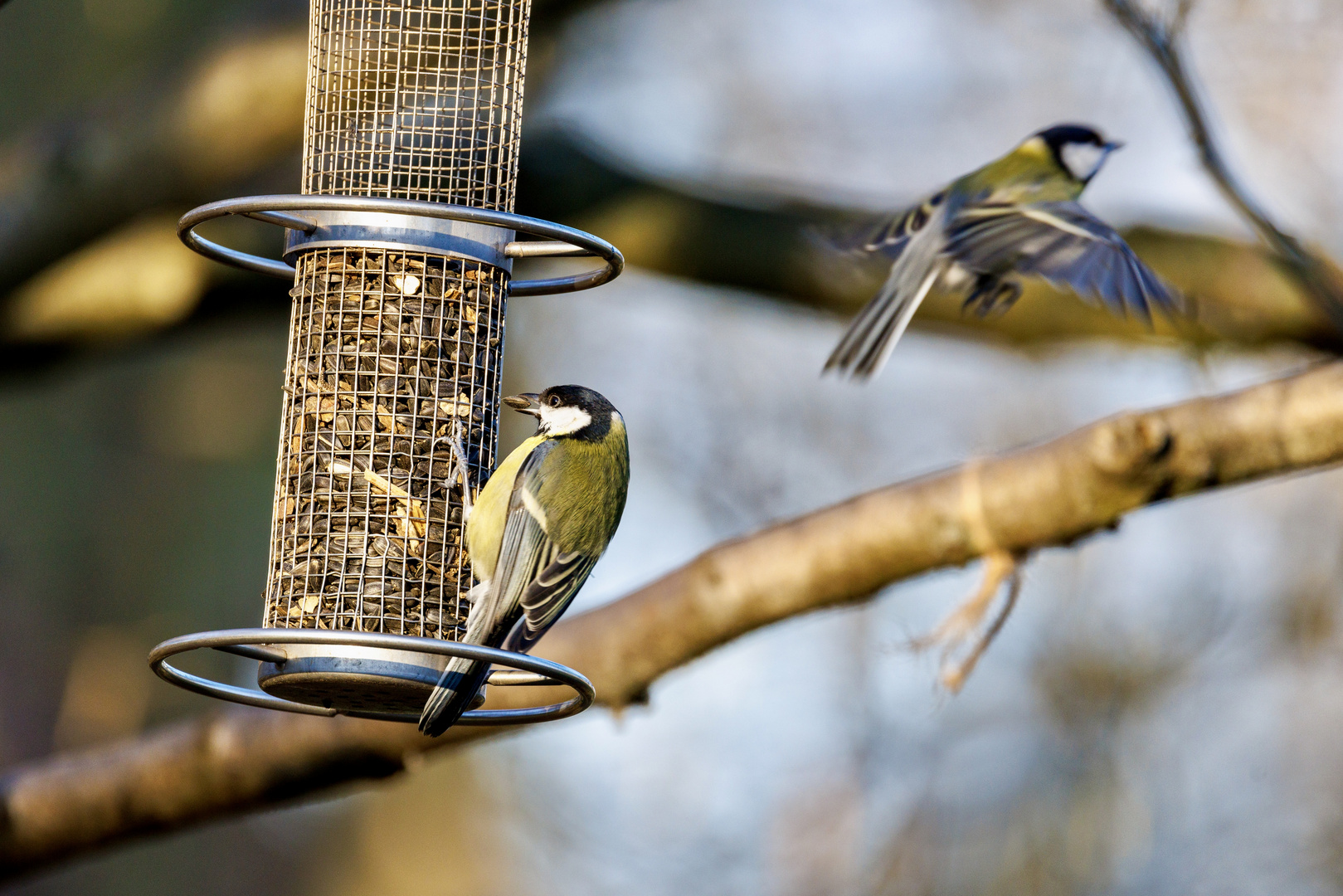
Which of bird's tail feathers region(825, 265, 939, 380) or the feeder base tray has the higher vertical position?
bird's tail feathers region(825, 265, 939, 380)

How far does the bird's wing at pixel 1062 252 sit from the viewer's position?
4.32 metres

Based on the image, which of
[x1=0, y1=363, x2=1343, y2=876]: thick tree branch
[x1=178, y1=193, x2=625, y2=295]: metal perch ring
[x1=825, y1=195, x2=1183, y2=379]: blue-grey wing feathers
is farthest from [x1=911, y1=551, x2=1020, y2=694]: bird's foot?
[x1=178, y1=193, x2=625, y2=295]: metal perch ring

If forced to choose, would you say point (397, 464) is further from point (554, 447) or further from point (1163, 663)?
point (1163, 663)

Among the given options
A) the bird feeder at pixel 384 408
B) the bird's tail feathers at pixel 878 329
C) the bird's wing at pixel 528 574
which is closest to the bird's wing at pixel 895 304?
the bird's tail feathers at pixel 878 329

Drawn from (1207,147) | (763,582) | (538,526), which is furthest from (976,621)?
(1207,147)

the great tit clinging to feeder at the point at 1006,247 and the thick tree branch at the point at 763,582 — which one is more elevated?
the great tit clinging to feeder at the point at 1006,247

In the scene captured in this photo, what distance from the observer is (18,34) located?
40.3 ft

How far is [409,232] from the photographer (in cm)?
407

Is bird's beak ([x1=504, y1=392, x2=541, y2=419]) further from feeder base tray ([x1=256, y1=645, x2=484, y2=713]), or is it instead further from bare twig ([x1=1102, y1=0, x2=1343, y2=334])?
bare twig ([x1=1102, y1=0, x2=1343, y2=334])

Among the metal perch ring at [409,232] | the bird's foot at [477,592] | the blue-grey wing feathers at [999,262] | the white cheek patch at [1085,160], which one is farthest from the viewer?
the white cheek patch at [1085,160]

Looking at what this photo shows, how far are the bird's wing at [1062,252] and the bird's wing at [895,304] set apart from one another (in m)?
0.08

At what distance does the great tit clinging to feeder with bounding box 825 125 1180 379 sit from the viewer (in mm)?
4387

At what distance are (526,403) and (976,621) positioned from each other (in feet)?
5.14

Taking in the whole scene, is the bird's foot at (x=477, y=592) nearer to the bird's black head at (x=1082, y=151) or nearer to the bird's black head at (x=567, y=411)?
the bird's black head at (x=567, y=411)
